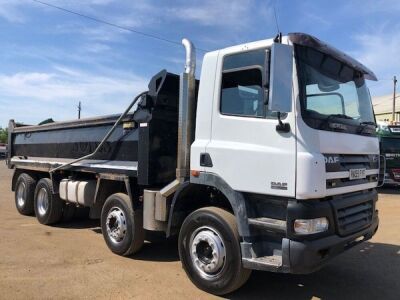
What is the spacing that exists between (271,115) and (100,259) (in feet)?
11.7

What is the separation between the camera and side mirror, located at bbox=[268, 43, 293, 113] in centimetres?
441

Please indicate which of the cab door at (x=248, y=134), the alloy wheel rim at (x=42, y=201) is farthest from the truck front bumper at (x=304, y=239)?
the alloy wheel rim at (x=42, y=201)

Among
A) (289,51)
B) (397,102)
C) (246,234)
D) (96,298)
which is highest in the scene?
(397,102)

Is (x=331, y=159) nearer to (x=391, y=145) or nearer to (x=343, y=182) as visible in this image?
(x=343, y=182)

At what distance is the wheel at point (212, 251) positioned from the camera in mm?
5105

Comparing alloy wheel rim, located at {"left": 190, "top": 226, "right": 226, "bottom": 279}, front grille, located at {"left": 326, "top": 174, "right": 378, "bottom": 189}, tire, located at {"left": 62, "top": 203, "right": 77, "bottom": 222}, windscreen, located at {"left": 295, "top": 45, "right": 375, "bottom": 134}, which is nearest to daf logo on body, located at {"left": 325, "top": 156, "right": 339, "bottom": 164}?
front grille, located at {"left": 326, "top": 174, "right": 378, "bottom": 189}

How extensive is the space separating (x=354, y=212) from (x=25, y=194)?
7.79m

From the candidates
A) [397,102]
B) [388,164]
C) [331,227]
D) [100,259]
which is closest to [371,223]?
[331,227]

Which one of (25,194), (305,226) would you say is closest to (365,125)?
(305,226)

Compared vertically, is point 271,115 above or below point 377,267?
above

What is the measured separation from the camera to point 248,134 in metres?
5.12

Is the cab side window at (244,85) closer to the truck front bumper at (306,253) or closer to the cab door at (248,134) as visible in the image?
the cab door at (248,134)

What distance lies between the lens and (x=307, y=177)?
15.0 ft

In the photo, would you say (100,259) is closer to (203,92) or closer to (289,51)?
(203,92)
